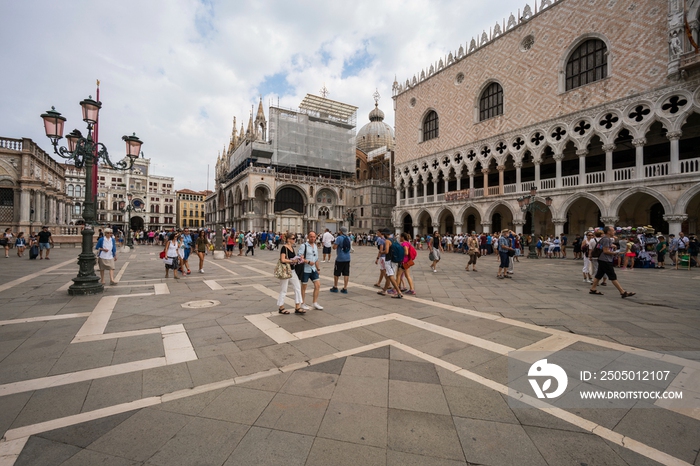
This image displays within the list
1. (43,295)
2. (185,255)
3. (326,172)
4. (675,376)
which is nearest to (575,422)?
(675,376)

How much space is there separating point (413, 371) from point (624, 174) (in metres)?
23.6

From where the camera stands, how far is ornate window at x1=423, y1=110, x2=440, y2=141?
3177 cm

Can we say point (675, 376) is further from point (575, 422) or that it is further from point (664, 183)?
point (664, 183)

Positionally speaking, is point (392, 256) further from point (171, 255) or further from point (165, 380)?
point (171, 255)

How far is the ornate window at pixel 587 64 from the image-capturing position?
64.9ft

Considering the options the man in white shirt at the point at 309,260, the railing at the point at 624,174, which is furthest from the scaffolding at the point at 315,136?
the man in white shirt at the point at 309,260

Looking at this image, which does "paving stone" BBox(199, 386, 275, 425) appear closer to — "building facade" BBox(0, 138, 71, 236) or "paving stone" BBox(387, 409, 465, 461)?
"paving stone" BBox(387, 409, 465, 461)

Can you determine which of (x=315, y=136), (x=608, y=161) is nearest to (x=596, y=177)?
(x=608, y=161)

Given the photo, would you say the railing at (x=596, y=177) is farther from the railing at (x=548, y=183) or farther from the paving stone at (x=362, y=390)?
the paving stone at (x=362, y=390)

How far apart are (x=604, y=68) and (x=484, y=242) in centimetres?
1350

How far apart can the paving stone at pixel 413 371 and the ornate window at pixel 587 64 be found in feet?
82.5

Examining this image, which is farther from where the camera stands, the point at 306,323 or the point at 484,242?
the point at 484,242

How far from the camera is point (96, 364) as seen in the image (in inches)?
134

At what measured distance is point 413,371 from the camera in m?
3.29
